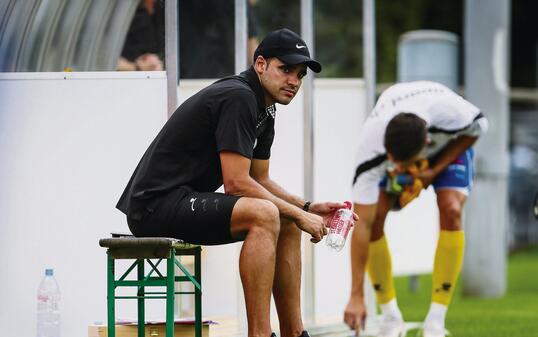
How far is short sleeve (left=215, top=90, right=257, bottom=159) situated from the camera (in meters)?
5.71

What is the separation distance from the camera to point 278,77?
19.8 ft

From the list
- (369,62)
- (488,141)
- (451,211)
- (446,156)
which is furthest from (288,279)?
(488,141)

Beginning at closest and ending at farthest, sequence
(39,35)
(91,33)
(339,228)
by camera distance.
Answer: (339,228), (39,35), (91,33)

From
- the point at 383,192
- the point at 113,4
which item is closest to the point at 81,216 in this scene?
the point at 113,4

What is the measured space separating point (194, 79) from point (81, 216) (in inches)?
108

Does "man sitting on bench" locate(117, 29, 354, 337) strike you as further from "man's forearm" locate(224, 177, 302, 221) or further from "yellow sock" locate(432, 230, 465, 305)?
"yellow sock" locate(432, 230, 465, 305)

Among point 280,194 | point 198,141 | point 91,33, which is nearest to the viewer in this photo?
point 198,141

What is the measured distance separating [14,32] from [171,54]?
2.50ft

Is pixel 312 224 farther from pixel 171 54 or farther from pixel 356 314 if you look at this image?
pixel 356 314

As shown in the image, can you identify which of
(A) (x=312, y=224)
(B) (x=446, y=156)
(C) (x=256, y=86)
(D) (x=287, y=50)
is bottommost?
(A) (x=312, y=224)

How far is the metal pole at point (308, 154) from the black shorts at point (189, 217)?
249 cm

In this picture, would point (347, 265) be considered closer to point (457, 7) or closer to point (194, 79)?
point (194, 79)

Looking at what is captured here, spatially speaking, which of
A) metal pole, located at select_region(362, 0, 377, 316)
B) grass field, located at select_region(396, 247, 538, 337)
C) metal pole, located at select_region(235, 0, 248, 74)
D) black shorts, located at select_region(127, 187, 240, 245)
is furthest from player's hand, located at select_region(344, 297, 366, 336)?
black shorts, located at select_region(127, 187, 240, 245)

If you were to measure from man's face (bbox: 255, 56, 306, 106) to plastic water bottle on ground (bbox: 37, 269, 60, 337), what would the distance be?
4.38ft
